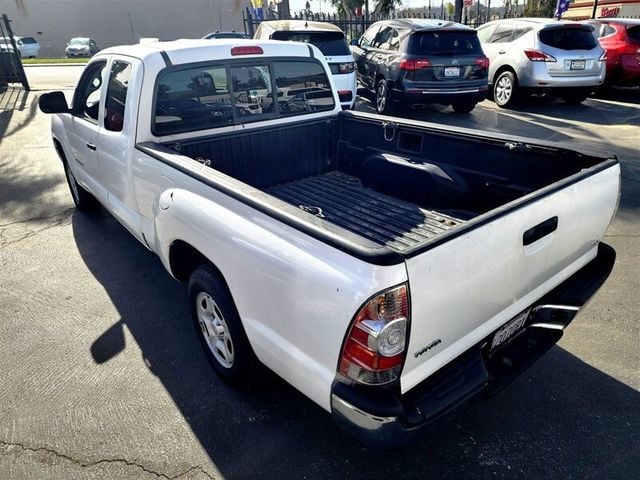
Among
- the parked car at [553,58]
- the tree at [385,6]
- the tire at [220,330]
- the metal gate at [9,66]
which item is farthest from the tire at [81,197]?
the tree at [385,6]

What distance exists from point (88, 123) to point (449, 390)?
3569 mm

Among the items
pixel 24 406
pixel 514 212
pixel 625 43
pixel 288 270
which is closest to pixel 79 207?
pixel 24 406

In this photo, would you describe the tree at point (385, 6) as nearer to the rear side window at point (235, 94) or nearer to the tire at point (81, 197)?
the tire at point (81, 197)

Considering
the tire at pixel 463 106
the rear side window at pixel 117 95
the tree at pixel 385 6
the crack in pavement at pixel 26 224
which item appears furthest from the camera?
the tree at pixel 385 6

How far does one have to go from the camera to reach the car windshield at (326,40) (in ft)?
28.0

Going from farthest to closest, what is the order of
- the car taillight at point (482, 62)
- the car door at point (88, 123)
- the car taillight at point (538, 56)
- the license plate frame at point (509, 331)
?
1. the car taillight at point (538, 56)
2. the car taillight at point (482, 62)
3. the car door at point (88, 123)
4. the license plate frame at point (509, 331)

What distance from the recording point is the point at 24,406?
263 centimetres

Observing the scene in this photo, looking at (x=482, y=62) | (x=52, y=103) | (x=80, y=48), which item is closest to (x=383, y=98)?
(x=482, y=62)

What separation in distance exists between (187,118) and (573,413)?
122 inches

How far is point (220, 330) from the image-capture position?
8.55 feet

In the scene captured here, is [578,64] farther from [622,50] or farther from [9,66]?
[9,66]

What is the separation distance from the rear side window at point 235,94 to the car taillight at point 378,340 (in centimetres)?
224

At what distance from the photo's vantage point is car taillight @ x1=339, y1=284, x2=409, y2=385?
1544 mm

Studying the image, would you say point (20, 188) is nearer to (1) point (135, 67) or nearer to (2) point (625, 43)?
(1) point (135, 67)
